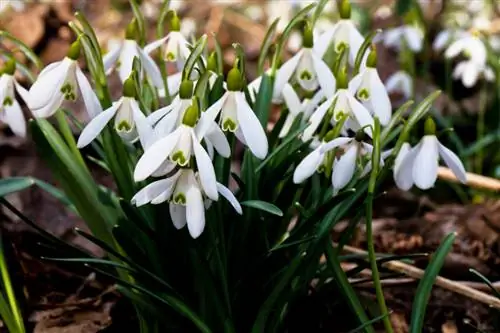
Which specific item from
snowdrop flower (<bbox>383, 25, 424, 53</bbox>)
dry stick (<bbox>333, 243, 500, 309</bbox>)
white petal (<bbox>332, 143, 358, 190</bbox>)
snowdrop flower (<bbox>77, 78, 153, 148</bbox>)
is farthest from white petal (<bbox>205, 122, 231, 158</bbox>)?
snowdrop flower (<bbox>383, 25, 424, 53</bbox>)

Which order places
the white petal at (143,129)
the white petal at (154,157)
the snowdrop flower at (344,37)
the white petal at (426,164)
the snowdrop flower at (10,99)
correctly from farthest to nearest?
the snowdrop flower at (344,37)
the snowdrop flower at (10,99)
the white petal at (426,164)
the white petal at (143,129)
the white petal at (154,157)

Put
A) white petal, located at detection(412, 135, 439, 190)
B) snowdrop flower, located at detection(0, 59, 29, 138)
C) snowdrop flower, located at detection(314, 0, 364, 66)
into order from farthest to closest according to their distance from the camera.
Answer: snowdrop flower, located at detection(314, 0, 364, 66) → snowdrop flower, located at detection(0, 59, 29, 138) → white petal, located at detection(412, 135, 439, 190)

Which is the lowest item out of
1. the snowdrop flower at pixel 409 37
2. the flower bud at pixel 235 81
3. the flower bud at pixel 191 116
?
the snowdrop flower at pixel 409 37

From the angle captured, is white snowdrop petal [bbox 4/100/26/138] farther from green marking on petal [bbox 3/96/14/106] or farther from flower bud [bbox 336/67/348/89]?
flower bud [bbox 336/67/348/89]

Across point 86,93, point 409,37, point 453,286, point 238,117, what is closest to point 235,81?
point 238,117

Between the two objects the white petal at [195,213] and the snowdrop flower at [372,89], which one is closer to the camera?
the white petal at [195,213]

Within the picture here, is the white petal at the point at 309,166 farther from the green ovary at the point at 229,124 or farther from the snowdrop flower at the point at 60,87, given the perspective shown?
the snowdrop flower at the point at 60,87

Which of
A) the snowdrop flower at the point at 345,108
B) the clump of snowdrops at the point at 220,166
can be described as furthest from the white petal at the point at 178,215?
the snowdrop flower at the point at 345,108
